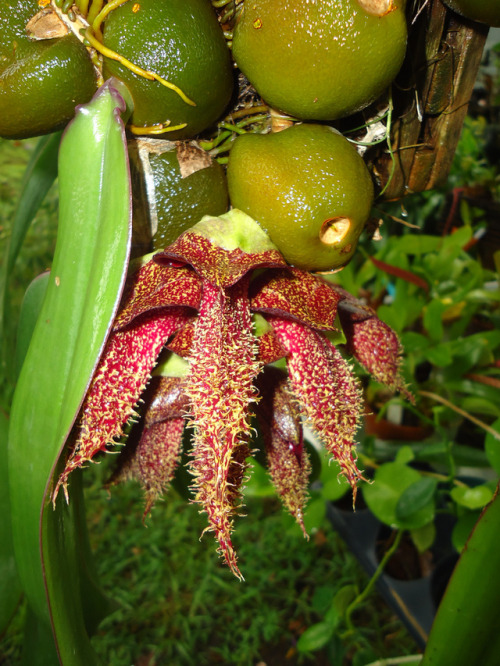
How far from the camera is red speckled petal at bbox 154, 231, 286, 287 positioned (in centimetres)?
37

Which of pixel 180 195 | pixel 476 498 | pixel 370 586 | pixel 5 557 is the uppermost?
pixel 180 195

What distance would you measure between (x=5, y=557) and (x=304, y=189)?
1.66ft

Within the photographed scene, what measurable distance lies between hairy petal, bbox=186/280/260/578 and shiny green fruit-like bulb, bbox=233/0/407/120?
0.55 feet

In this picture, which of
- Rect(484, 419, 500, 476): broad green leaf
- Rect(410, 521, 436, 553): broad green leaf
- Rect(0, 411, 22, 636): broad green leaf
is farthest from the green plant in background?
Rect(410, 521, 436, 553): broad green leaf

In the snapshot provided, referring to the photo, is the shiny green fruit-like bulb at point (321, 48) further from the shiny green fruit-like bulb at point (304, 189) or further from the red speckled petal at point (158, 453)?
the red speckled petal at point (158, 453)

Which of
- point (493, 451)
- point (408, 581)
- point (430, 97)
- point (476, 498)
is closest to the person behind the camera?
point (430, 97)

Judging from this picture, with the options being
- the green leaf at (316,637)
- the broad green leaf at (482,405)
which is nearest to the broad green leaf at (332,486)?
the green leaf at (316,637)

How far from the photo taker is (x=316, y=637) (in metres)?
0.94

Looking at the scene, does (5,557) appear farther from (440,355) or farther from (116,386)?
(440,355)

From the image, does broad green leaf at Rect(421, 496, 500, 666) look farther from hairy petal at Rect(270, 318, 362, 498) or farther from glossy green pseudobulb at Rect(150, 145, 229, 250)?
glossy green pseudobulb at Rect(150, 145, 229, 250)

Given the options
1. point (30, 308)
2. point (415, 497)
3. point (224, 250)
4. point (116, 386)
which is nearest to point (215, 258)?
point (224, 250)

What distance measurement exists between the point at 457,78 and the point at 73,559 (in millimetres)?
536

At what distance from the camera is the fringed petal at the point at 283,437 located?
0.47 meters

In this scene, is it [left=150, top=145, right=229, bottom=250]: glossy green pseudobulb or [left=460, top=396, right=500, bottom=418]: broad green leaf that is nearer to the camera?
[left=150, top=145, right=229, bottom=250]: glossy green pseudobulb
